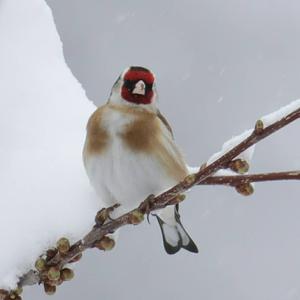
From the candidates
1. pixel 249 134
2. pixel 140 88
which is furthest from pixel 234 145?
pixel 140 88

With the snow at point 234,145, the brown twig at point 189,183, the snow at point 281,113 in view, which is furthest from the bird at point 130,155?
the snow at point 281,113

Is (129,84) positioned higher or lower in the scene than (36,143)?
higher

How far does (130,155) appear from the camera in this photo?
171 centimetres

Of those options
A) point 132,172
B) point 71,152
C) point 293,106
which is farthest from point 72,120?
point 293,106

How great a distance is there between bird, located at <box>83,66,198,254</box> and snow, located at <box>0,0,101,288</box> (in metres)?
0.05

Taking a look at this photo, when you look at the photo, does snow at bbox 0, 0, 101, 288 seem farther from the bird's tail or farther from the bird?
the bird's tail

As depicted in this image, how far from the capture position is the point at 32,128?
1.67 m

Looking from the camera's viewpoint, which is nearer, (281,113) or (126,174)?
(281,113)

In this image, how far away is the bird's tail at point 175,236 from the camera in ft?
6.23

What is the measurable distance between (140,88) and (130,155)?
250 mm

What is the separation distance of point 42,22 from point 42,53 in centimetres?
13

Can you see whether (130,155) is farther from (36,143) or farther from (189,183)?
(189,183)

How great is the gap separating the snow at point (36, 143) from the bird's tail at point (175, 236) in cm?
37

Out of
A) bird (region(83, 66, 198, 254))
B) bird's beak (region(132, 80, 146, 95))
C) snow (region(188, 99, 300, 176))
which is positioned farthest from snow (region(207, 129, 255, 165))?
bird's beak (region(132, 80, 146, 95))
